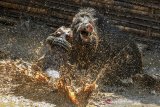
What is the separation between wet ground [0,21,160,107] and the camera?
235 inches

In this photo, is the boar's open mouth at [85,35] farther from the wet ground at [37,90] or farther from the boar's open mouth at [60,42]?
the wet ground at [37,90]

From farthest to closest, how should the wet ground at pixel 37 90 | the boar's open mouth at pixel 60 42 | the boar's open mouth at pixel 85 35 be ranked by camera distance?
the boar's open mouth at pixel 85 35, the boar's open mouth at pixel 60 42, the wet ground at pixel 37 90

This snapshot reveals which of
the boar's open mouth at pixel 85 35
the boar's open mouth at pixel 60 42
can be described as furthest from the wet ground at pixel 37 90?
the boar's open mouth at pixel 85 35

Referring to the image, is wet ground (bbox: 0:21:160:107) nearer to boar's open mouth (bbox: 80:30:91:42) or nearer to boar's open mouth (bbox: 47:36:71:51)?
boar's open mouth (bbox: 47:36:71:51)

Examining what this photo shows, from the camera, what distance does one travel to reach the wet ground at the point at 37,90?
5973 mm

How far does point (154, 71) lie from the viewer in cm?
966

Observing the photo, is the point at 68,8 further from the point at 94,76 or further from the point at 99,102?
the point at 99,102

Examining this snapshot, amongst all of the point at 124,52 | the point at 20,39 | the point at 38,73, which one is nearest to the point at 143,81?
the point at 124,52

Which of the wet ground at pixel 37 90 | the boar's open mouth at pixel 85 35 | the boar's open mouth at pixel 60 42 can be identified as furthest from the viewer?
the boar's open mouth at pixel 85 35

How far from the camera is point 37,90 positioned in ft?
20.6

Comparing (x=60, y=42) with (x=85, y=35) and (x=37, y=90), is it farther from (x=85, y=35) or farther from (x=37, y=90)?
(x=37, y=90)

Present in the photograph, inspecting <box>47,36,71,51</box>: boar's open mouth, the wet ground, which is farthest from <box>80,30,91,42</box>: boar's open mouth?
the wet ground

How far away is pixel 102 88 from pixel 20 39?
147 inches

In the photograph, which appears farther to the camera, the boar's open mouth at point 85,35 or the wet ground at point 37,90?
the boar's open mouth at point 85,35
